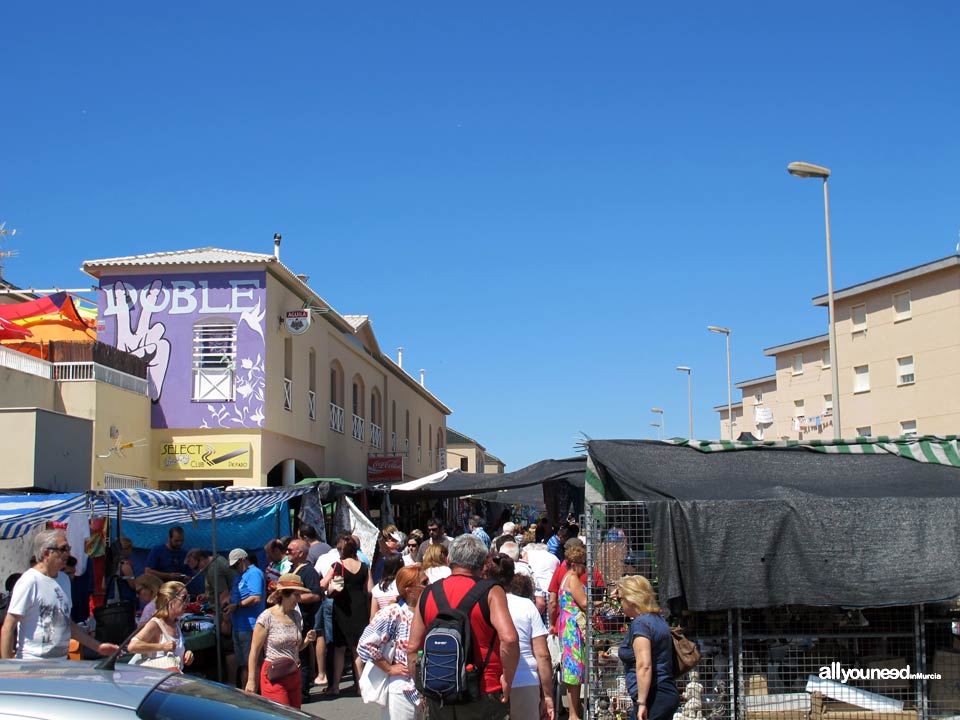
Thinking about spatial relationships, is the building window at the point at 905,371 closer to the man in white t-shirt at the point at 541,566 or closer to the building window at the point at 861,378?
the building window at the point at 861,378

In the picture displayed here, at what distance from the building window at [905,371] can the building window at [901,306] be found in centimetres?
139

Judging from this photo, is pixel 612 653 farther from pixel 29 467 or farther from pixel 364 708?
pixel 29 467

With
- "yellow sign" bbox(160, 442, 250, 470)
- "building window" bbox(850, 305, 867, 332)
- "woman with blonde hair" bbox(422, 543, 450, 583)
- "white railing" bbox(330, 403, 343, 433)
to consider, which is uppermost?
"building window" bbox(850, 305, 867, 332)

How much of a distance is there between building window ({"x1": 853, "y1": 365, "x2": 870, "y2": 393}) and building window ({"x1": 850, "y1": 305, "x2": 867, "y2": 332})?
1399mm

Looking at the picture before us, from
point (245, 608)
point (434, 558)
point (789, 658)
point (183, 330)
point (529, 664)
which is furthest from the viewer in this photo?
point (183, 330)

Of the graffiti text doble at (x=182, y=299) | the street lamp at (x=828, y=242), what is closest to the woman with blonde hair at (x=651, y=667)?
the street lamp at (x=828, y=242)

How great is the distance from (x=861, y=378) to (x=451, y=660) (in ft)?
116

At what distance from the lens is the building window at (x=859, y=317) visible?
38219 millimetres

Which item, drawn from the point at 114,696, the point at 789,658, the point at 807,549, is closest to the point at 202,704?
the point at 114,696

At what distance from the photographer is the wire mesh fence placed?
8.60 m

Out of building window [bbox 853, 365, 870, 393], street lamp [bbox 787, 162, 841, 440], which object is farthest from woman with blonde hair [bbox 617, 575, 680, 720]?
building window [bbox 853, 365, 870, 393]

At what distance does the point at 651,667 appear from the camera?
6.75 meters

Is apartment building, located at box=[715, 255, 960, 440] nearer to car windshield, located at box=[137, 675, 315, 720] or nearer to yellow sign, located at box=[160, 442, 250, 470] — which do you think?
yellow sign, located at box=[160, 442, 250, 470]

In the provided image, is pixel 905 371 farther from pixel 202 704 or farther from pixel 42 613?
pixel 202 704
